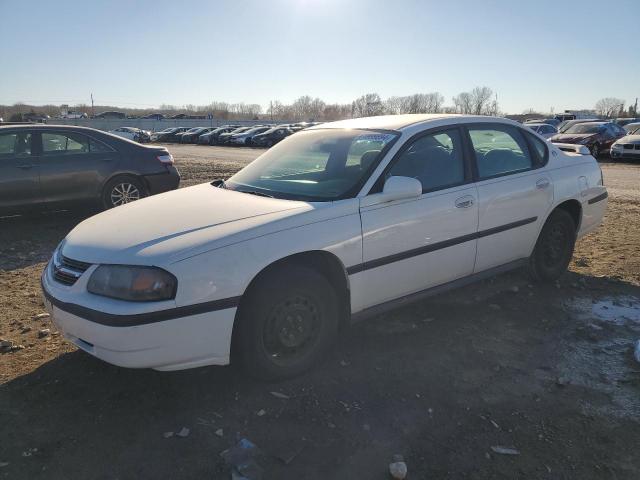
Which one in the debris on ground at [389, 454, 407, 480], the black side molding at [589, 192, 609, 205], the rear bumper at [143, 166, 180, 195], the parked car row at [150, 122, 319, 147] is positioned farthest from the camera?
the parked car row at [150, 122, 319, 147]

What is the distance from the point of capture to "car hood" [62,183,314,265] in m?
2.90

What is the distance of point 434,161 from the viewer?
13.2ft

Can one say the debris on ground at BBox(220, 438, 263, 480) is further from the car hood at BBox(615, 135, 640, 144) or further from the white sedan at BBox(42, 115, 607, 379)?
the car hood at BBox(615, 135, 640, 144)

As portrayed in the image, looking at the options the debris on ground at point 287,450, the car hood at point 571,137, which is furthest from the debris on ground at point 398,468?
the car hood at point 571,137

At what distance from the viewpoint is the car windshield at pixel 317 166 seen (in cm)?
365

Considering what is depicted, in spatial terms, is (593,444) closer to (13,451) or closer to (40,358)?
(13,451)

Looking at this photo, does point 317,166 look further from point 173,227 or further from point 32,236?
point 32,236

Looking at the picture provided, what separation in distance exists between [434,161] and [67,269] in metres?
2.67

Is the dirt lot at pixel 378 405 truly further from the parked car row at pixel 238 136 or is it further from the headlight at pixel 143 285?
the parked car row at pixel 238 136

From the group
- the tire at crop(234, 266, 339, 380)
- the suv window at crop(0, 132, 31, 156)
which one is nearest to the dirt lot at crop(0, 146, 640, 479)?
the tire at crop(234, 266, 339, 380)

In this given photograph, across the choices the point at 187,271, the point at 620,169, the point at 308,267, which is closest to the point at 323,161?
the point at 308,267

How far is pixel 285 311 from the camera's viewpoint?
3178 millimetres

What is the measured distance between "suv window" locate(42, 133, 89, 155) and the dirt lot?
11.3 ft

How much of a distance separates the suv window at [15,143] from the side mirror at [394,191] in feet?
18.5
